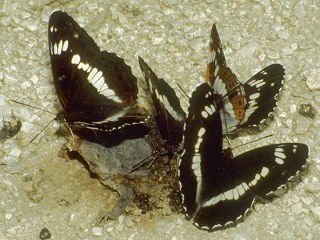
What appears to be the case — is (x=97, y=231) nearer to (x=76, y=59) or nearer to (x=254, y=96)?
(x=76, y=59)

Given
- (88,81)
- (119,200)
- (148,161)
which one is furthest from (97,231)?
(88,81)

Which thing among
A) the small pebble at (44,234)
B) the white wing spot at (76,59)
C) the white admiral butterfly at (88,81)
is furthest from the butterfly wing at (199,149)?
the white wing spot at (76,59)

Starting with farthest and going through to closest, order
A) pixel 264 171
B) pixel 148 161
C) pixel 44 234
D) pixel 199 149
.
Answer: pixel 148 161 → pixel 44 234 → pixel 264 171 → pixel 199 149

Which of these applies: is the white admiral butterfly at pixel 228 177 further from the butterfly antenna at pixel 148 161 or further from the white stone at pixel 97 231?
the white stone at pixel 97 231

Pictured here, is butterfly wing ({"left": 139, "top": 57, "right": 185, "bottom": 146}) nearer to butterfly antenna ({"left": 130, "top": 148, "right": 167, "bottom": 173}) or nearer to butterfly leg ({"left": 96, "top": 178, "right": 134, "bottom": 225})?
butterfly antenna ({"left": 130, "top": 148, "right": 167, "bottom": 173})

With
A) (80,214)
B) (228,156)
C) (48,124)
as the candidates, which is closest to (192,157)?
(228,156)

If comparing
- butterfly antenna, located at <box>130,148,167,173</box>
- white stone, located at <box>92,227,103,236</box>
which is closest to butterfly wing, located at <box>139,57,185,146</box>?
butterfly antenna, located at <box>130,148,167,173</box>
